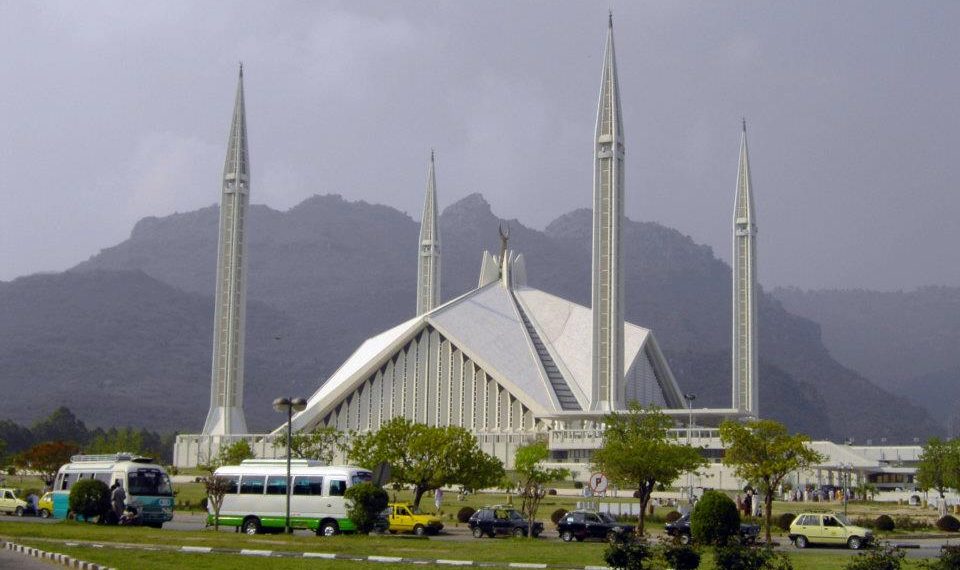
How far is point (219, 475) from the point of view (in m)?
23.8

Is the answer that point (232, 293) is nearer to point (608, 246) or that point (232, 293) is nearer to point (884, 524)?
point (608, 246)

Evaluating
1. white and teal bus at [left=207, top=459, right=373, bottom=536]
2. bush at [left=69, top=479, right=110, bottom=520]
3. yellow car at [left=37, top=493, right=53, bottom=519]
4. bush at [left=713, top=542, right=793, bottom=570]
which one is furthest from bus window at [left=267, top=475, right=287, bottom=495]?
bush at [left=713, top=542, right=793, bottom=570]

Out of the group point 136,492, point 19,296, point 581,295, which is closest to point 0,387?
point 19,296

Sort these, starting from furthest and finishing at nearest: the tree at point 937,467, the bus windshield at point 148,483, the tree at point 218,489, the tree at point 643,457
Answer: the tree at point 937,467, the tree at point 643,457, the bus windshield at point 148,483, the tree at point 218,489

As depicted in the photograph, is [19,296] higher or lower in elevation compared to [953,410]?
higher

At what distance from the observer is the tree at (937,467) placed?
3825 centimetres

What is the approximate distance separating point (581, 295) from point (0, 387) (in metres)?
83.5

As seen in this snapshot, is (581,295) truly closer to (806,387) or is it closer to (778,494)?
(806,387)

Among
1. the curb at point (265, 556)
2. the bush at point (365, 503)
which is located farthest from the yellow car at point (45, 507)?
the curb at point (265, 556)

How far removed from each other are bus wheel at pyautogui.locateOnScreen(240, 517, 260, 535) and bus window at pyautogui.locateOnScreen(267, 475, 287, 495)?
1.82ft

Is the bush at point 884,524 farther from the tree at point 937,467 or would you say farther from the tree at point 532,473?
the tree at point 937,467

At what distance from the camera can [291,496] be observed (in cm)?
2278

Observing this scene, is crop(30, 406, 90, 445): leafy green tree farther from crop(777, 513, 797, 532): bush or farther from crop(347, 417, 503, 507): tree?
crop(777, 513, 797, 532): bush

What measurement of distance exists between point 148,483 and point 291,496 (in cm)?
348
